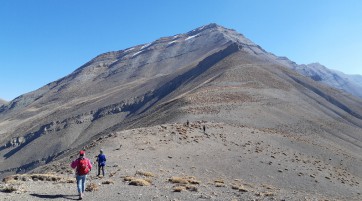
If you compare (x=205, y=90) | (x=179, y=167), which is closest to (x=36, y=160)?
(x=205, y=90)

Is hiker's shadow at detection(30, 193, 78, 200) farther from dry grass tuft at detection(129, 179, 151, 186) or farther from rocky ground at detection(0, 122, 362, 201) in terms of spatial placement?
dry grass tuft at detection(129, 179, 151, 186)

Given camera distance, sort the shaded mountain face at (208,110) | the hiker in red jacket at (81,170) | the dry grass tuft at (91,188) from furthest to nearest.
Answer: the shaded mountain face at (208,110) → the dry grass tuft at (91,188) → the hiker in red jacket at (81,170)

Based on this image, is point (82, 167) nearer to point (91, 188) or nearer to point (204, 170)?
point (91, 188)

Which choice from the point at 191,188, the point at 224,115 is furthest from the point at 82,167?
the point at 224,115

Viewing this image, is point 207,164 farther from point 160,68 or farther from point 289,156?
point 160,68

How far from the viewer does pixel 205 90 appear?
240 ft

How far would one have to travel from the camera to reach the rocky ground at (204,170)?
1677cm

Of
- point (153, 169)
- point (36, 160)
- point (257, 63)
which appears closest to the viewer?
point (153, 169)

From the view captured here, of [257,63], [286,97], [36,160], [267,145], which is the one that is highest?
[257,63]

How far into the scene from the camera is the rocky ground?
16766 millimetres

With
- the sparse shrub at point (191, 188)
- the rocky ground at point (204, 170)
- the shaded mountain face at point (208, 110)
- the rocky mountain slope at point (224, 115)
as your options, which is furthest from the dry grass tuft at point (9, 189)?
the shaded mountain face at point (208, 110)

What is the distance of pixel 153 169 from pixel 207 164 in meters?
6.67

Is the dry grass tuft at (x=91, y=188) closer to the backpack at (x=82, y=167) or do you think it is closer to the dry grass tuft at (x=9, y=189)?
the backpack at (x=82, y=167)

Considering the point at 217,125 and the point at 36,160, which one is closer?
the point at 217,125
